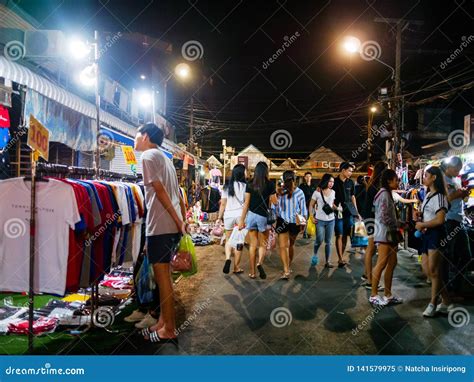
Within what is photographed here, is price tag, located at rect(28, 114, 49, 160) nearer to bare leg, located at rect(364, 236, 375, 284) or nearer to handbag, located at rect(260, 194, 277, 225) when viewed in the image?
handbag, located at rect(260, 194, 277, 225)

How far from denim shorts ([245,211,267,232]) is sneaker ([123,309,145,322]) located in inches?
109

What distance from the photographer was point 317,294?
19.5 feet

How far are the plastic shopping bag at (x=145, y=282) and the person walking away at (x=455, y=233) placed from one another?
4573mm

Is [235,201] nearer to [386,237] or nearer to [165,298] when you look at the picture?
[386,237]

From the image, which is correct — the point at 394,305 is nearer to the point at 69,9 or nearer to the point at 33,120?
the point at 33,120

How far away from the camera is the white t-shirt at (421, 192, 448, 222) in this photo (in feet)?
16.3

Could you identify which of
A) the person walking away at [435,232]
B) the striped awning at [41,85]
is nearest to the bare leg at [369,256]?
the person walking away at [435,232]

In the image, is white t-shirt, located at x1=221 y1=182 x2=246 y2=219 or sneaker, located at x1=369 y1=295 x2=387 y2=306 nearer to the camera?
sneaker, located at x1=369 y1=295 x2=387 y2=306

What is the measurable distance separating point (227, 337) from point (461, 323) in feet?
9.96

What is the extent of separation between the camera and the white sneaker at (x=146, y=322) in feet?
14.6

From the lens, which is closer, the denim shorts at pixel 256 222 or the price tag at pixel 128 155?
the price tag at pixel 128 155

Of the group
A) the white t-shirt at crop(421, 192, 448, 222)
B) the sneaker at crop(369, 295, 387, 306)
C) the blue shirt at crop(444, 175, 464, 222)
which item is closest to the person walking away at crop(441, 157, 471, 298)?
the blue shirt at crop(444, 175, 464, 222)

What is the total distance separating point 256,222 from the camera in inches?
271

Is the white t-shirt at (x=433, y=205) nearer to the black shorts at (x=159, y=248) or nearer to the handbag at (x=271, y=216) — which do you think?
the handbag at (x=271, y=216)
